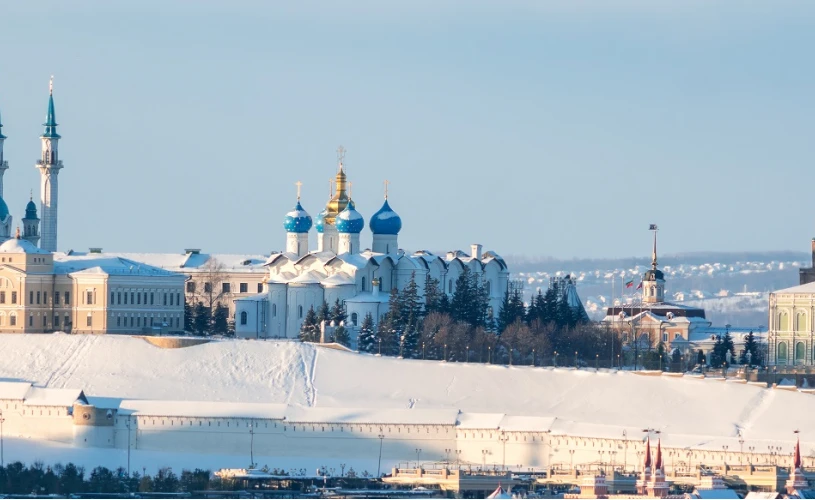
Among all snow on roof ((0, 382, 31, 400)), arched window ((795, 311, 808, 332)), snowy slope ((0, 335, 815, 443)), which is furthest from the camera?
arched window ((795, 311, 808, 332))

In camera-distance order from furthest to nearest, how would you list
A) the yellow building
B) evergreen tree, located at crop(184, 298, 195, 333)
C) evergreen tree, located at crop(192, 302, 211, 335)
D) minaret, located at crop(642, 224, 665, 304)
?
minaret, located at crop(642, 224, 665, 304)
evergreen tree, located at crop(192, 302, 211, 335)
evergreen tree, located at crop(184, 298, 195, 333)
the yellow building

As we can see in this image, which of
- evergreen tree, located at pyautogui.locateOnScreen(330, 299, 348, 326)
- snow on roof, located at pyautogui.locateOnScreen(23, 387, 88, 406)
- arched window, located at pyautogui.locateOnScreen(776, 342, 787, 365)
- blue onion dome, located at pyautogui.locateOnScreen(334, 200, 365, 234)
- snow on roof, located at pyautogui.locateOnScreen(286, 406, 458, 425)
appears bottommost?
snow on roof, located at pyautogui.locateOnScreen(286, 406, 458, 425)

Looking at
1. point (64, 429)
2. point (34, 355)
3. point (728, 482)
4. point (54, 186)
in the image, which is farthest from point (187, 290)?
point (728, 482)

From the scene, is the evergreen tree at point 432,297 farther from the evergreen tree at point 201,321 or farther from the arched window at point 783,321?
the arched window at point 783,321

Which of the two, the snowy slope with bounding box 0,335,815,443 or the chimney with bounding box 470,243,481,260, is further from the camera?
the chimney with bounding box 470,243,481,260

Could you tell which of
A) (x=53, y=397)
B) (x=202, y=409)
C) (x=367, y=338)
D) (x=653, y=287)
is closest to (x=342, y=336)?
(x=367, y=338)

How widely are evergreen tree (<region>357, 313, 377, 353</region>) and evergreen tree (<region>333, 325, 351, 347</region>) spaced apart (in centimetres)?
39

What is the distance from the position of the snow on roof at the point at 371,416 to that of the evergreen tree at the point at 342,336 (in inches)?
425

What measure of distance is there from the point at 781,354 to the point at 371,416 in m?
22.4

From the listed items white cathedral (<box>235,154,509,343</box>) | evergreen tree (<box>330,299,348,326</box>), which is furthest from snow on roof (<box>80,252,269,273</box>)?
evergreen tree (<box>330,299,348,326</box>)

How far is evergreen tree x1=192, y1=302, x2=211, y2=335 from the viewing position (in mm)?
86312

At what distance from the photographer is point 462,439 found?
6719 cm

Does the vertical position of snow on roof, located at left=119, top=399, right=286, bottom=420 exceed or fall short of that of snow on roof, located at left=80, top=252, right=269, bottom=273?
it falls short

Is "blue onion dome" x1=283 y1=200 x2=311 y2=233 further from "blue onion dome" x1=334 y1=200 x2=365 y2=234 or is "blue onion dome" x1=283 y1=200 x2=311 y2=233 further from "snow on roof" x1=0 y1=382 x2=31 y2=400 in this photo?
"snow on roof" x1=0 y1=382 x2=31 y2=400
